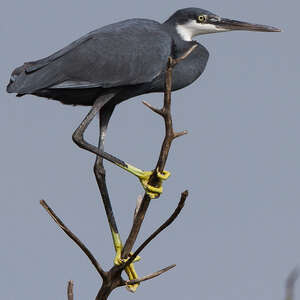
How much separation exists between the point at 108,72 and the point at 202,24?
100 cm

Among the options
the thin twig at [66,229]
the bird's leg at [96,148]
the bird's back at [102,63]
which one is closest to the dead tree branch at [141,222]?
the thin twig at [66,229]

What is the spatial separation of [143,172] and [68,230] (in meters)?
0.88

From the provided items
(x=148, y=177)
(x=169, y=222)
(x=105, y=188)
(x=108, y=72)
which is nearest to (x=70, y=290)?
(x=169, y=222)

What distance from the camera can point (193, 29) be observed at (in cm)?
467

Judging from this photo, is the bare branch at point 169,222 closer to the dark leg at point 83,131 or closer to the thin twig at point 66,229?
the thin twig at point 66,229

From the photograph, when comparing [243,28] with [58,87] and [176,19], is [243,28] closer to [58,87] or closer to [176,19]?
[176,19]

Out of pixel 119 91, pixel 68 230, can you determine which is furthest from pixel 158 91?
pixel 68 230

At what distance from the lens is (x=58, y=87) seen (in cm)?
403

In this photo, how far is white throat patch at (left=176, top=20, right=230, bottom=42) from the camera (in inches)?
183

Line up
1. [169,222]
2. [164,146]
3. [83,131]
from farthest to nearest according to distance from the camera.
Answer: [83,131]
[164,146]
[169,222]

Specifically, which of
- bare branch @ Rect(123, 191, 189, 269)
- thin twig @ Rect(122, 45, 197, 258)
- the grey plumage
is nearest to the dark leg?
the grey plumage

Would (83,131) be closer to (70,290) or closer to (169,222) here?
(169,222)

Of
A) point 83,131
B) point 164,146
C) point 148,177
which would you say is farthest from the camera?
point 83,131

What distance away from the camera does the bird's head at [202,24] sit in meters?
4.66
